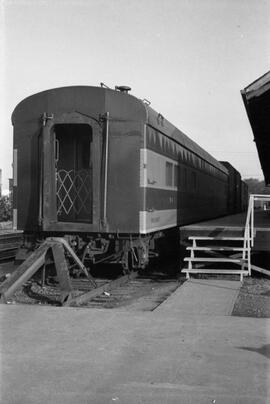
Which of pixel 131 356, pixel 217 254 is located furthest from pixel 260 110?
pixel 131 356

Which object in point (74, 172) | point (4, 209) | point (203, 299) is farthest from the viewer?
point (4, 209)

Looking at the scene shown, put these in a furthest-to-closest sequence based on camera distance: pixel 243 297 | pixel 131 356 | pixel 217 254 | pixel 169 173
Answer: pixel 169 173
pixel 217 254
pixel 243 297
pixel 131 356

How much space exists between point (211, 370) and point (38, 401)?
1.48 metres

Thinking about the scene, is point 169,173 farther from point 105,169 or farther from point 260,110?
point 260,110

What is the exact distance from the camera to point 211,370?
4.39 metres

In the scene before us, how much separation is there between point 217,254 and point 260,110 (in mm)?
3429

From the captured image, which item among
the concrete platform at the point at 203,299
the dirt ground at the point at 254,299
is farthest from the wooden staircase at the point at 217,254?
the concrete platform at the point at 203,299

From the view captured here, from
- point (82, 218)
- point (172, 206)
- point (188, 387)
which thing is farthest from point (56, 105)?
point (188, 387)

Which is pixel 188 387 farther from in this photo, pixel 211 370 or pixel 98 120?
pixel 98 120

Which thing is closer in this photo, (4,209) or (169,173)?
(169,173)

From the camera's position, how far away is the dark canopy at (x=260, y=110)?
959 centimetres

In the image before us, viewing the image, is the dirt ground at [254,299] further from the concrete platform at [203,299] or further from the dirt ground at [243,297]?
the concrete platform at [203,299]

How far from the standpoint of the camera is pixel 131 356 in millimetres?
4789

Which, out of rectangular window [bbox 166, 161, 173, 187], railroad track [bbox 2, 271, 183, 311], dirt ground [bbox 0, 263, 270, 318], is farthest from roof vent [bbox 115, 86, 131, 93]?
dirt ground [bbox 0, 263, 270, 318]
